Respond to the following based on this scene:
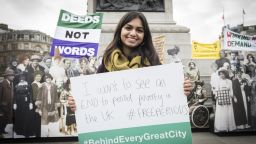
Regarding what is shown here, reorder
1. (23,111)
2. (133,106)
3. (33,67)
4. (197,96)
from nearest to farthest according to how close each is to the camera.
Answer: (133,106) < (23,111) < (33,67) < (197,96)

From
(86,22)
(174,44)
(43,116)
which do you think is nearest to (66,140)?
(43,116)

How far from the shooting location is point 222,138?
9.14 m

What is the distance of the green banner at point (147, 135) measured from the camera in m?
3.32

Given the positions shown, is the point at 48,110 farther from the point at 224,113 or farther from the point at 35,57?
the point at 224,113

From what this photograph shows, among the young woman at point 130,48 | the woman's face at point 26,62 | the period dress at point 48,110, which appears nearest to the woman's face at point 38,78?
the period dress at point 48,110

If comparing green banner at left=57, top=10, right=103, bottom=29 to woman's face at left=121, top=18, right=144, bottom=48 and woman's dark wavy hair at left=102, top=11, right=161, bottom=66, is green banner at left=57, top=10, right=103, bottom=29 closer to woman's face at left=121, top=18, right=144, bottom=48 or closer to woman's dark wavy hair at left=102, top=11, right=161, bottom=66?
woman's dark wavy hair at left=102, top=11, right=161, bottom=66

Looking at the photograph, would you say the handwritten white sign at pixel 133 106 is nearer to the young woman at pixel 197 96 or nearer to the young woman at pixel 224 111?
the young woman at pixel 224 111

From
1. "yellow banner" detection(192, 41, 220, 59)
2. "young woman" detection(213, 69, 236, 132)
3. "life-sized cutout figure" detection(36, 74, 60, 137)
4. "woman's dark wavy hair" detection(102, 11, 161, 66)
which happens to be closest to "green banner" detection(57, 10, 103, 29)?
"life-sized cutout figure" detection(36, 74, 60, 137)

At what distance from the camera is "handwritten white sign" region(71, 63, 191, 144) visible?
3350 mm

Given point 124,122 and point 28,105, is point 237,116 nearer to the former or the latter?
point 28,105

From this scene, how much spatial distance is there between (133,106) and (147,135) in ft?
1.06

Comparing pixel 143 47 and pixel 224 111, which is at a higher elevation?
pixel 143 47

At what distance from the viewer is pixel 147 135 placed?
3322 millimetres

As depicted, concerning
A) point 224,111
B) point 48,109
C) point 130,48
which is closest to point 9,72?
point 48,109
